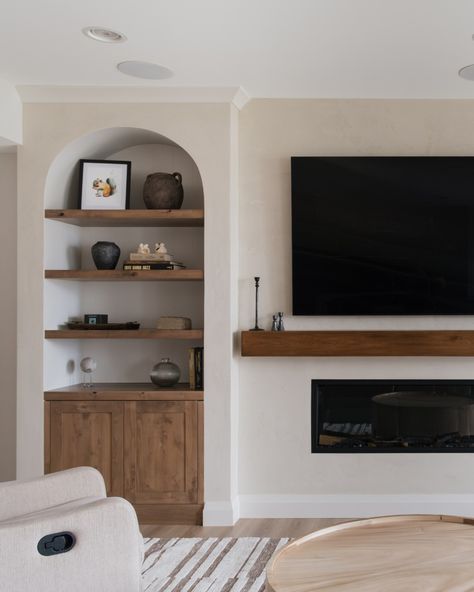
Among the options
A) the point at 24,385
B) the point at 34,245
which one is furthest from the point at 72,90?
the point at 24,385

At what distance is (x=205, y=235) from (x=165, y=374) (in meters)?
0.88

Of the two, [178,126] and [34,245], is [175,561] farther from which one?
[178,126]

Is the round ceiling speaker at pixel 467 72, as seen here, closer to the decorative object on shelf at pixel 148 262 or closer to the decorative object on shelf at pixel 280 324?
the decorative object on shelf at pixel 280 324

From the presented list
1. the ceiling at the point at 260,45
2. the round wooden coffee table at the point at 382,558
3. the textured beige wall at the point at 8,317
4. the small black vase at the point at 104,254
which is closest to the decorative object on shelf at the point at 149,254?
the small black vase at the point at 104,254

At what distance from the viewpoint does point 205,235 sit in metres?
3.80

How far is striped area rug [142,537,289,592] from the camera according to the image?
288 cm

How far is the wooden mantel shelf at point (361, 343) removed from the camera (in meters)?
3.73

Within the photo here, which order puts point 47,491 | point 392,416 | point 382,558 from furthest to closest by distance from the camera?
point 392,416 → point 47,491 → point 382,558

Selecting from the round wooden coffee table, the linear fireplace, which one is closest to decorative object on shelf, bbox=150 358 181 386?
the linear fireplace

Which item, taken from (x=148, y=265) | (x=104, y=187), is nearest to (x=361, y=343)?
(x=148, y=265)

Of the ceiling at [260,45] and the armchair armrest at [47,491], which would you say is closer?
the armchair armrest at [47,491]

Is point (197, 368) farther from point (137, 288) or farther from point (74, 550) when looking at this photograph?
point (74, 550)

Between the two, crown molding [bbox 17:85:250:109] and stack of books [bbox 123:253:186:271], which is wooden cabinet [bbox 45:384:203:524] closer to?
stack of books [bbox 123:253:186:271]

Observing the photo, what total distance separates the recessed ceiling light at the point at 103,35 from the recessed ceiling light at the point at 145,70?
0.95ft
